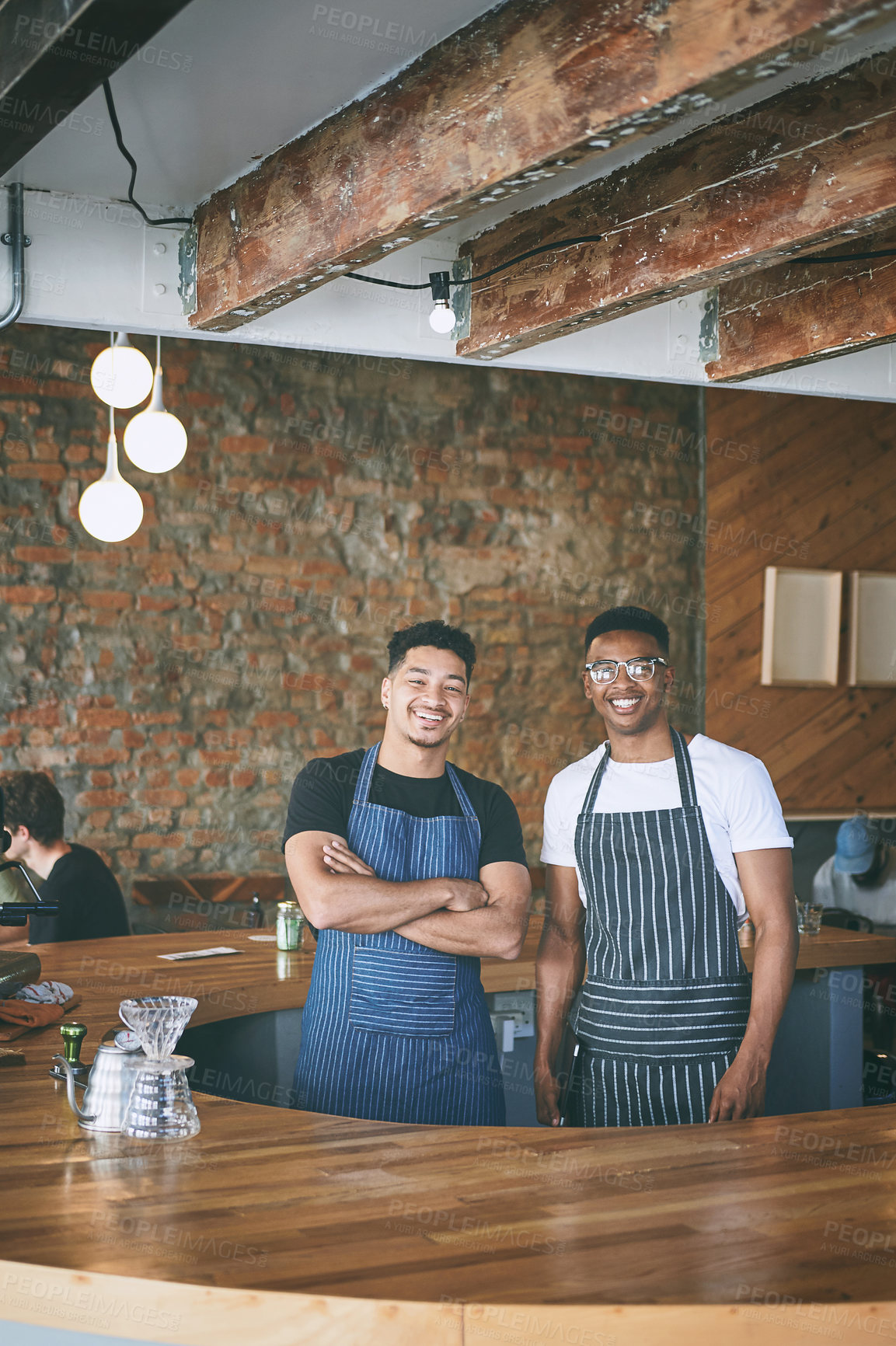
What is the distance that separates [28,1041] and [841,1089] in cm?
239

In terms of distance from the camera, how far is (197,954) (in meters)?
3.57

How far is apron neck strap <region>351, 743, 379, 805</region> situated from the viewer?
284cm

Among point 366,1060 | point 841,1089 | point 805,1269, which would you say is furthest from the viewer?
point 841,1089

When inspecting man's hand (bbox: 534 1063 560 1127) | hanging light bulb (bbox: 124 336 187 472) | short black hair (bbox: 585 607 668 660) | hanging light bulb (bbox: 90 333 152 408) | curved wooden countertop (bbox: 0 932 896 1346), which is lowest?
man's hand (bbox: 534 1063 560 1127)

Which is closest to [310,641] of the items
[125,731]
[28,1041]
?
[125,731]

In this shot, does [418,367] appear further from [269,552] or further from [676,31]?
[676,31]

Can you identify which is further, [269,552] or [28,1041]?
[269,552]

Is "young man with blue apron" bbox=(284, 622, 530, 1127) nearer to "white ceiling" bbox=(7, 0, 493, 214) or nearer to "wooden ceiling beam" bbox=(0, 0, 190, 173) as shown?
"white ceiling" bbox=(7, 0, 493, 214)

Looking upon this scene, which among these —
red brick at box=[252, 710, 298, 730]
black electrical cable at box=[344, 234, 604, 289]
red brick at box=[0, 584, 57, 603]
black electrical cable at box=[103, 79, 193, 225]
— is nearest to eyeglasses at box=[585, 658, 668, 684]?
black electrical cable at box=[344, 234, 604, 289]

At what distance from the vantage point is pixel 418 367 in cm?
577

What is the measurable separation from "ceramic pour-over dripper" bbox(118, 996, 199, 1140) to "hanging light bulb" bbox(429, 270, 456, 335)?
1.86 m

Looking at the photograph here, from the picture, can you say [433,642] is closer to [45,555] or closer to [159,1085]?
[159,1085]

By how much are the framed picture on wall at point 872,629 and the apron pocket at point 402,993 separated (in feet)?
14.1

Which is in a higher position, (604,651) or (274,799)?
(604,651)
